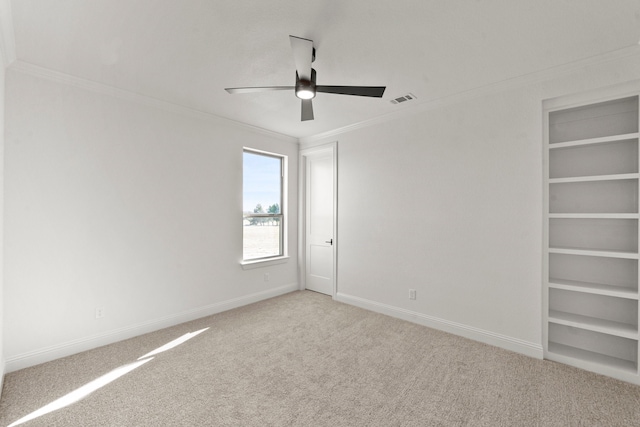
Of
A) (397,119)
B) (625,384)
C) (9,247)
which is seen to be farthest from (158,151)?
(625,384)

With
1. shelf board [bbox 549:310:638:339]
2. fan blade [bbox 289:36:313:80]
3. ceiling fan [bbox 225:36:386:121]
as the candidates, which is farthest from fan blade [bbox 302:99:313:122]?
shelf board [bbox 549:310:638:339]

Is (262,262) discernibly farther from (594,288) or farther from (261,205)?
(594,288)

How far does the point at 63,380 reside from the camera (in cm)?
232

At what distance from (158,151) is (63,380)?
7.56ft

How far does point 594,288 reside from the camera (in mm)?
2438

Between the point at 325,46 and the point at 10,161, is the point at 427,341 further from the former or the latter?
the point at 10,161

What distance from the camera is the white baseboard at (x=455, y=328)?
9.04 feet

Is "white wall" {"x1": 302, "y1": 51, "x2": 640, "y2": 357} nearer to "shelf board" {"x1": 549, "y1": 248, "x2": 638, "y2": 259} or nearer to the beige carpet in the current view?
"shelf board" {"x1": 549, "y1": 248, "x2": 638, "y2": 259}

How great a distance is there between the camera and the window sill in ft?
13.8

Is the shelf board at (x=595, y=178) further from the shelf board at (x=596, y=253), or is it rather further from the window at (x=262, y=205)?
the window at (x=262, y=205)

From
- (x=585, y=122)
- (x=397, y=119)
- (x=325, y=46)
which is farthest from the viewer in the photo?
(x=397, y=119)

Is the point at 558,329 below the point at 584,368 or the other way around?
the other way around

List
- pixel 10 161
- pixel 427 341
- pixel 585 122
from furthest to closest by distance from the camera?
pixel 427 341
pixel 585 122
pixel 10 161

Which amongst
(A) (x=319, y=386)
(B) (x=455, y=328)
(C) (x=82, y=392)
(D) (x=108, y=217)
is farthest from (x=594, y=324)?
(D) (x=108, y=217)
